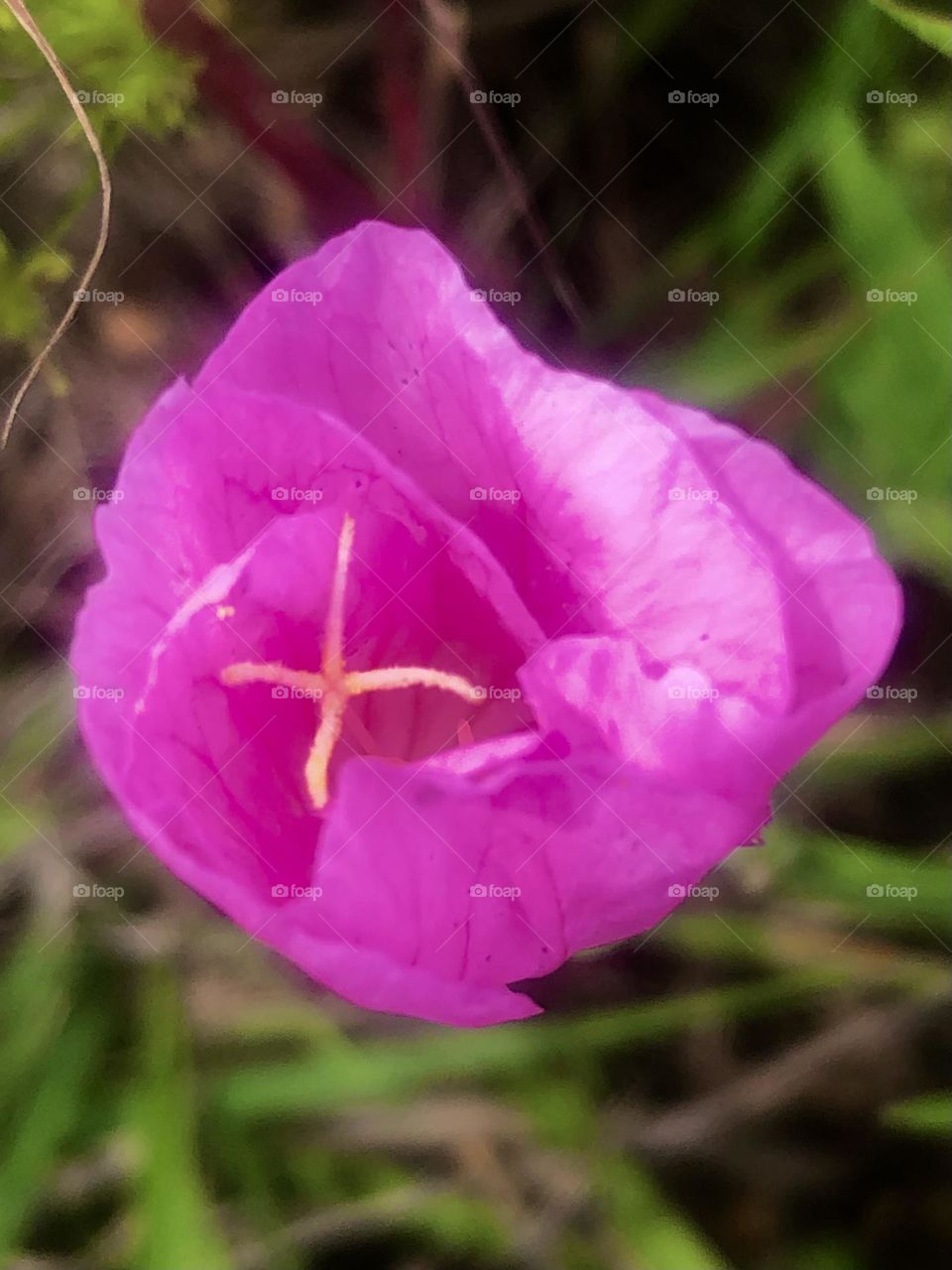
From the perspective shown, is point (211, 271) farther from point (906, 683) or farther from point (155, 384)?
point (906, 683)

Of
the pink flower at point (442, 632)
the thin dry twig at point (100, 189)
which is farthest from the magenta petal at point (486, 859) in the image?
the thin dry twig at point (100, 189)

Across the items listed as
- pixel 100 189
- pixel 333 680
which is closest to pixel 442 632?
pixel 333 680

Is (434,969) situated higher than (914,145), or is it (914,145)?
(914,145)

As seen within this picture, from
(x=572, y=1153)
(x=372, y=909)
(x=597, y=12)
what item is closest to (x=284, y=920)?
(x=372, y=909)

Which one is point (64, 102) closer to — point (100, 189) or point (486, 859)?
point (100, 189)

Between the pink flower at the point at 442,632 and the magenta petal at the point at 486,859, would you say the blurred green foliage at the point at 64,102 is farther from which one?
the magenta petal at the point at 486,859

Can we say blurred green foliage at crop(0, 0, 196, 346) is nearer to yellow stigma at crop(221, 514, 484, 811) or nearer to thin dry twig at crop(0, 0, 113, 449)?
thin dry twig at crop(0, 0, 113, 449)
